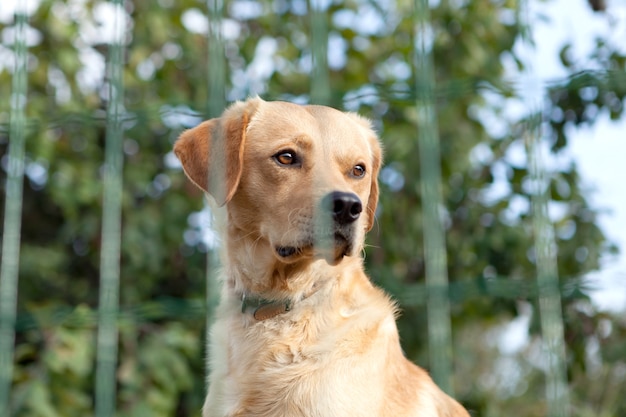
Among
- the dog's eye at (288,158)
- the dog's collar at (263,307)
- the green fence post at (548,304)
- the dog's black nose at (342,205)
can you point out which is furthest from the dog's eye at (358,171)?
the green fence post at (548,304)

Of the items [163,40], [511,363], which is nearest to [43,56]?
[163,40]

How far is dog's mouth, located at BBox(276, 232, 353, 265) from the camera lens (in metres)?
2.40

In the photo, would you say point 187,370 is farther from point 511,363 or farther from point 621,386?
point 511,363

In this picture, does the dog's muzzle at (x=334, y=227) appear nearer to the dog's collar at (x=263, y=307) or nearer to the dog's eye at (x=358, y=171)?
the dog's collar at (x=263, y=307)

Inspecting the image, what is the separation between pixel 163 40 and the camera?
4875 mm

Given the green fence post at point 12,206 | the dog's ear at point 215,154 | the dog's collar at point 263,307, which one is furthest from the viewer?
the dog's ear at point 215,154

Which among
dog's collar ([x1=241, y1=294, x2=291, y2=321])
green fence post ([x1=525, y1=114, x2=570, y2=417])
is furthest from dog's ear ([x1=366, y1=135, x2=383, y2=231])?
green fence post ([x1=525, y1=114, x2=570, y2=417])

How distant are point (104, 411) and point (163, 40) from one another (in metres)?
3.41

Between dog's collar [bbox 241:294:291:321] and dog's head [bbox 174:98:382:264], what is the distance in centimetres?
15

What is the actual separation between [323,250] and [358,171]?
1.28ft

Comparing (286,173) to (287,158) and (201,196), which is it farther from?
(201,196)

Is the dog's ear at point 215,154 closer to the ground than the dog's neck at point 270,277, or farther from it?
farther from it

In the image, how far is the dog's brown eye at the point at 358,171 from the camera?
8.71 ft

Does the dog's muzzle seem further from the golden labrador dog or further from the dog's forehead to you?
the dog's forehead
